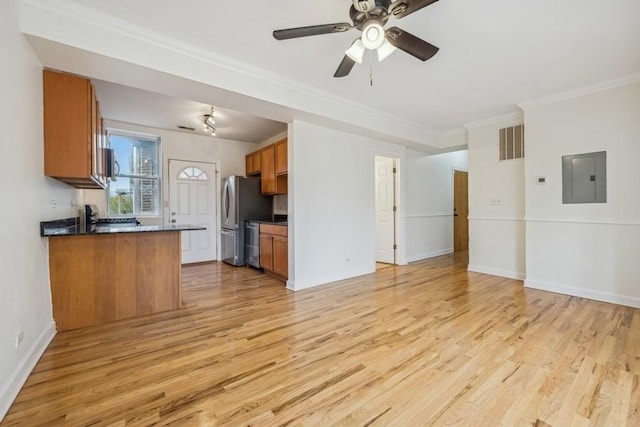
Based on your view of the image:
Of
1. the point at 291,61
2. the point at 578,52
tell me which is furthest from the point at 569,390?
the point at 291,61

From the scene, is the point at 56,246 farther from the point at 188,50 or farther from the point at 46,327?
the point at 188,50

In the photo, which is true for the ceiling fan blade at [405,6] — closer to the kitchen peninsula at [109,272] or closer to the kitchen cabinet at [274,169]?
the kitchen peninsula at [109,272]

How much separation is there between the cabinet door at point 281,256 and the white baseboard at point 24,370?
254cm

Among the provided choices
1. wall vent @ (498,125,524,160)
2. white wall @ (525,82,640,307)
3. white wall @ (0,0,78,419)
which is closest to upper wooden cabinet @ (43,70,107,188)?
white wall @ (0,0,78,419)

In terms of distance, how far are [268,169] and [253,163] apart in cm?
78

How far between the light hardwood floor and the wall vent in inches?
85.9

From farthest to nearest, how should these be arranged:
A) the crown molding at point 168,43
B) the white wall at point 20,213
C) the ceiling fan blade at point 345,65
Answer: the ceiling fan blade at point 345,65 → the crown molding at point 168,43 → the white wall at point 20,213

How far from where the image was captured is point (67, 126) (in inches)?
96.2

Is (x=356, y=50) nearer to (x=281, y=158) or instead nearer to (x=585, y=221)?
(x=281, y=158)

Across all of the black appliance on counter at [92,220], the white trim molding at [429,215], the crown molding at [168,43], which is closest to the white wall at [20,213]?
the crown molding at [168,43]

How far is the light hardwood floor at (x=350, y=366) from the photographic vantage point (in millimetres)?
1541

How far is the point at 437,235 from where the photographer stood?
6.36 metres

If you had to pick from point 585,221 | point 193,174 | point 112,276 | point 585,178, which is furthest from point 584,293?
point 193,174

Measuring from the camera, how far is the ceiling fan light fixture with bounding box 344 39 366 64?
207 centimetres
